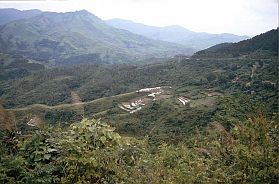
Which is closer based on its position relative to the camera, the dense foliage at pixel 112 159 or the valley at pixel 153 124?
the dense foliage at pixel 112 159

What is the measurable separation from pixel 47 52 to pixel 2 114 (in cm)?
19953

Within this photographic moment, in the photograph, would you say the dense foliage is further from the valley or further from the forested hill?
the forested hill

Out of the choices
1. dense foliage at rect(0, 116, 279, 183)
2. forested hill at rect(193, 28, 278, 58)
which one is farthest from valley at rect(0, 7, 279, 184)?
forested hill at rect(193, 28, 278, 58)

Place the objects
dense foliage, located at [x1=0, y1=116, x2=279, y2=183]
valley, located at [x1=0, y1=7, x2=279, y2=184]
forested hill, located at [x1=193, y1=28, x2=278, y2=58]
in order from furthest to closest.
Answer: forested hill, located at [x1=193, y1=28, x2=278, y2=58] < valley, located at [x1=0, y1=7, x2=279, y2=184] < dense foliage, located at [x1=0, y1=116, x2=279, y2=183]

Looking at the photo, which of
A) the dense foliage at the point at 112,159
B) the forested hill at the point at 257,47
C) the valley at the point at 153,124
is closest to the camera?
the dense foliage at the point at 112,159

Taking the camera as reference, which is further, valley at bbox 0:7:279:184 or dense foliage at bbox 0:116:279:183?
valley at bbox 0:7:279:184

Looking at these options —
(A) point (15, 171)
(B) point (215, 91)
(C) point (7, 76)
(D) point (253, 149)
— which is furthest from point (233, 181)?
(C) point (7, 76)

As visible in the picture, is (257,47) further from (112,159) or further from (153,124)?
(112,159)

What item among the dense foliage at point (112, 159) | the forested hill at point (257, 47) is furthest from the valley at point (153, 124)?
the forested hill at point (257, 47)

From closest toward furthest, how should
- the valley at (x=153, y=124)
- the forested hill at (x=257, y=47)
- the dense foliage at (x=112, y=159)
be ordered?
the dense foliage at (x=112, y=159)
the valley at (x=153, y=124)
the forested hill at (x=257, y=47)

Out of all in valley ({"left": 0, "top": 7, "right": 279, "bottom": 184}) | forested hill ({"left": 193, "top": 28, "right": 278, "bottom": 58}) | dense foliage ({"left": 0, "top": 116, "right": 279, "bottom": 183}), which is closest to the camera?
dense foliage ({"left": 0, "top": 116, "right": 279, "bottom": 183})

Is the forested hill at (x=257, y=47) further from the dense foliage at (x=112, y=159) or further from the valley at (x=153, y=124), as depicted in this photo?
the dense foliage at (x=112, y=159)

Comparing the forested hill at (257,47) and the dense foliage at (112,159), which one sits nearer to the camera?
the dense foliage at (112,159)

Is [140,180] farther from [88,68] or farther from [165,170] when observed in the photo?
[88,68]
